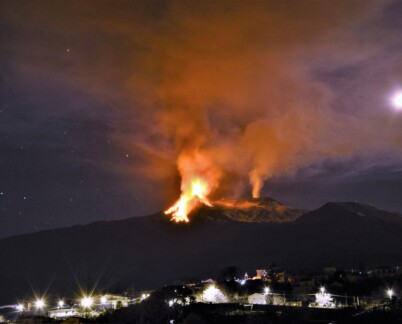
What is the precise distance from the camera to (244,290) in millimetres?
64500

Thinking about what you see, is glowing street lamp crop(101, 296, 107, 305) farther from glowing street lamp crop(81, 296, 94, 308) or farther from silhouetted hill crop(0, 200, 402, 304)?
silhouetted hill crop(0, 200, 402, 304)

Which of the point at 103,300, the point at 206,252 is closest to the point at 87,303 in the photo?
the point at 103,300

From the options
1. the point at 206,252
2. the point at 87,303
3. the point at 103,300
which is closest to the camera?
the point at 87,303

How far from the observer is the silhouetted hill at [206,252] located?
118000mm

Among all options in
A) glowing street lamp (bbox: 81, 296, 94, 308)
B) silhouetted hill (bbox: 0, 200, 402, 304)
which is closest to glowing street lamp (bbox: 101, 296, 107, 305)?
glowing street lamp (bbox: 81, 296, 94, 308)

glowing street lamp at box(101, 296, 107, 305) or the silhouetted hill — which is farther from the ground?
the silhouetted hill

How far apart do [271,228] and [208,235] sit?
27276 millimetres

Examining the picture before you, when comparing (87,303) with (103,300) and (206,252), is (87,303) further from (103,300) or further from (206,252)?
(206,252)

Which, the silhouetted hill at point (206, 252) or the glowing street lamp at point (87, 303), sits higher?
the silhouetted hill at point (206, 252)

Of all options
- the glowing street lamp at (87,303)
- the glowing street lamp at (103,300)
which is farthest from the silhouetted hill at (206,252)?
the glowing street lamp at (103,300)

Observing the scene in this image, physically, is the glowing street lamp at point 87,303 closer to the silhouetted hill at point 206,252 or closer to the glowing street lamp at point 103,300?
the glowing street lamp at point 103,300

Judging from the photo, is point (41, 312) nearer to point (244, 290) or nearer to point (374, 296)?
point (244, 290)

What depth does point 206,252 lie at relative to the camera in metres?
152

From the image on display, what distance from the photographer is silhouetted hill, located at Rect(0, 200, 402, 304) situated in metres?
118
